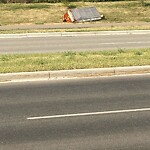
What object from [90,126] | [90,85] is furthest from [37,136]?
[90,85]

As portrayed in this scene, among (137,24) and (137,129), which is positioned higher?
(137,129)

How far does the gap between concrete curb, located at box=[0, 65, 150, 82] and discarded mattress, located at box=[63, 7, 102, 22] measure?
18.2 metres

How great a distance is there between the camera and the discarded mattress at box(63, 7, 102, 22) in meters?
31.0

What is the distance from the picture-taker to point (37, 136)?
26.6 feet

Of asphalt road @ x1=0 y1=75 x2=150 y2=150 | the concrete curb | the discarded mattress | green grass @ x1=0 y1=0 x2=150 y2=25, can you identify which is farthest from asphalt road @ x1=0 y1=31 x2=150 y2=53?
asphalt road @ x1=0 y1=75 x2=150 y2=150

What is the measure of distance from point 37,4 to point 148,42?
16028 mm

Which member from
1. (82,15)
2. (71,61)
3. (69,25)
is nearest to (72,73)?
(71,61)

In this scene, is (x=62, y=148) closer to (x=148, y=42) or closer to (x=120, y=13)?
(x=148, y=42)

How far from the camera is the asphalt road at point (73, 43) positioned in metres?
19.5

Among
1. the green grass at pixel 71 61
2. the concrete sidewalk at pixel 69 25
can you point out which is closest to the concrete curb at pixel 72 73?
the green grass at pixel 71 61

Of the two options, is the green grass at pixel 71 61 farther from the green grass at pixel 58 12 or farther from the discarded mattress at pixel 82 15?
the green grass at pixel 58 12

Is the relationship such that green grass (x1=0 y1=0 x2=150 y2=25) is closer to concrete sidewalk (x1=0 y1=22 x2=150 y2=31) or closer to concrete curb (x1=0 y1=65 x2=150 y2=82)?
concrete sidewalk (x1=0 y1=22 x2=150 y2=31)

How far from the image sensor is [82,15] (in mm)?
31109

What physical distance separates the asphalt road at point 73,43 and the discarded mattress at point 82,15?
5.48m
